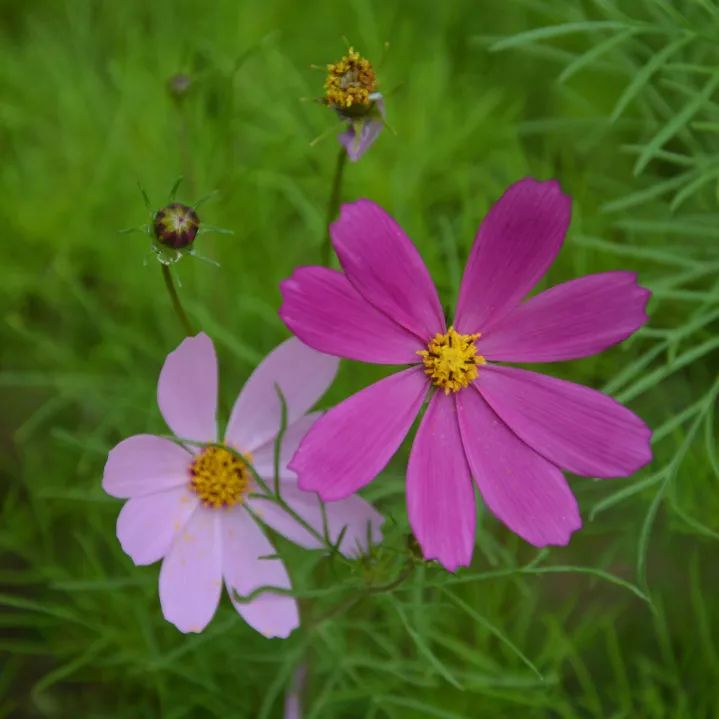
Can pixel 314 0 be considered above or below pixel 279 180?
above

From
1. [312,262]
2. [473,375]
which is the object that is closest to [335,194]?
[473,375]

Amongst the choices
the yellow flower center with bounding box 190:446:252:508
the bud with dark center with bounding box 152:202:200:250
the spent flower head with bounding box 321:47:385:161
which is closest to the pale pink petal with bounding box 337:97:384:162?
the spent flower head with bounding box 321:47:385:161

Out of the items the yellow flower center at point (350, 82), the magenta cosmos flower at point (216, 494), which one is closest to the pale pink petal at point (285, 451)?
the magenta cosmos flower at point (216, 494)

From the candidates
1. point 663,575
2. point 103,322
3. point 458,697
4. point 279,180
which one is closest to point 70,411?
point 103,322

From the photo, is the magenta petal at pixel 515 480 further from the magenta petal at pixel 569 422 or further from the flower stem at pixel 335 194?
the flower stem at pixel 335 194

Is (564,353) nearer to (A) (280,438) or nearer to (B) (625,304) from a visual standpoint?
(B) (625,304)

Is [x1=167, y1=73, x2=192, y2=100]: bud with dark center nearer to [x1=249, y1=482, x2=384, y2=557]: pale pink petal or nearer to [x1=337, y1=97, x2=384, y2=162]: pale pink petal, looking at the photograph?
[x1=337, y1=97, x2=384, y2=162]: pale pink petal

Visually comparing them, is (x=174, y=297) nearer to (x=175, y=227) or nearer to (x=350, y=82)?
(x=175, y=227)
